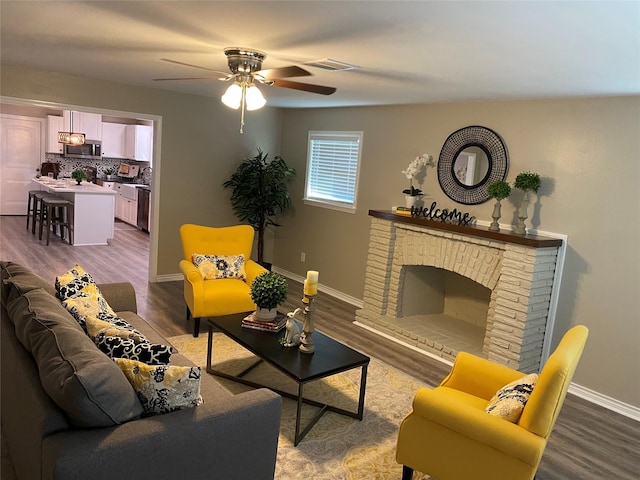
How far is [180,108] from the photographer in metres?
6.01

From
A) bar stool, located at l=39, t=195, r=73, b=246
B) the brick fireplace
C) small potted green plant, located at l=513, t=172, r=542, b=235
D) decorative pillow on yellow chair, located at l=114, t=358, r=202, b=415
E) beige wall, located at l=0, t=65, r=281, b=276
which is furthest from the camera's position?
bar stool, located at l=39, t=195, r=73, b=246

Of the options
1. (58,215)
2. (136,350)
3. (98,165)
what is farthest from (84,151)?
(136,350)

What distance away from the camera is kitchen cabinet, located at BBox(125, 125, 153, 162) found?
995 cm

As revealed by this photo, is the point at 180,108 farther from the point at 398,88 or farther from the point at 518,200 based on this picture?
the point at 518,200

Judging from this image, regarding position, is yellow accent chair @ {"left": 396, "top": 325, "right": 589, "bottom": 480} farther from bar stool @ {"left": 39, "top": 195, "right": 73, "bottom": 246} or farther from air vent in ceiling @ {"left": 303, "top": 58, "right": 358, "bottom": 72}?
bar stool @ {"left": 39, "top": 195, "right": 73, "bottom": 246}

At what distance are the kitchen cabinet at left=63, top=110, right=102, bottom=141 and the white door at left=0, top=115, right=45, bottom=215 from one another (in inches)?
22.3

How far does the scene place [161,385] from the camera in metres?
1.95

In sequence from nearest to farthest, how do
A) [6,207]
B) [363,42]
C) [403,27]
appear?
[403,27], [363,42], [6,207]

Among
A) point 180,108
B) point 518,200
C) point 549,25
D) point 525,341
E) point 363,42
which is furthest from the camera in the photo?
point 180,108

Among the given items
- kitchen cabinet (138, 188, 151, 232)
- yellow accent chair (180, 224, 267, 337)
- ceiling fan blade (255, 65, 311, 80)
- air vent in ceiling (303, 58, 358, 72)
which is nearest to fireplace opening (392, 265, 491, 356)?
yellow accent chair (180, 224, 267, 337)

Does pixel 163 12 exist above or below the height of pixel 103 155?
above

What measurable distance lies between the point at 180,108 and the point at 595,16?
4.94m

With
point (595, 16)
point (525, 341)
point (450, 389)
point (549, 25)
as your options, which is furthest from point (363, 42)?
point (525, 341)

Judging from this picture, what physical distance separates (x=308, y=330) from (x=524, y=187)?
2.20 m
